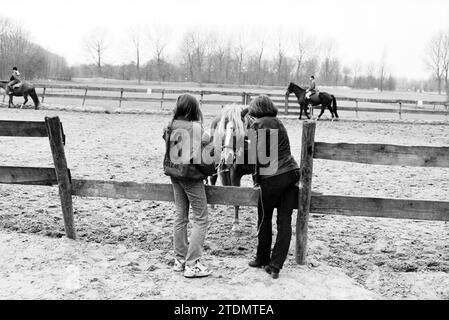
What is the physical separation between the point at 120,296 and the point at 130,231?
1792 millimetres

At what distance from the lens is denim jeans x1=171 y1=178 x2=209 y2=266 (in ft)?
13.0

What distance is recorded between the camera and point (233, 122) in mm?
5277

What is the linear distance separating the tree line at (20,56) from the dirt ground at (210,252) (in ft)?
158

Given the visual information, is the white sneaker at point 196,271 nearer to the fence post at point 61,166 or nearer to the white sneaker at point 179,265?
the white sneaker at point 179,265

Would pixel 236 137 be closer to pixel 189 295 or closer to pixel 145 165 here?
pixel 189 295

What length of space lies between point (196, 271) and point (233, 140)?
1838mm

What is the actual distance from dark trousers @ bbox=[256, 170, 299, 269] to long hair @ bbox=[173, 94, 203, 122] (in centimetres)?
89

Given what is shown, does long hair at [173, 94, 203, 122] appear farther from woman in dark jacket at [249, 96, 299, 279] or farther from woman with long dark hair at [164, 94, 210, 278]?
woman in dark jacket at [249, 96, 299, 279]

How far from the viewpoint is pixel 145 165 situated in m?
9.34

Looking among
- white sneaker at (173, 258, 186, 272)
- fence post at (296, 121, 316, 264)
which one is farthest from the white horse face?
white sneaker at (173, 258, 186, 272)

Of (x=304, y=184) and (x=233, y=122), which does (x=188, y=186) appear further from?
(x=233, y=122)

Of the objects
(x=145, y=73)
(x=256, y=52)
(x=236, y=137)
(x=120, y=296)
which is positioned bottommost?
(x=120, y=296)

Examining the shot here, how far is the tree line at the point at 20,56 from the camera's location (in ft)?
164

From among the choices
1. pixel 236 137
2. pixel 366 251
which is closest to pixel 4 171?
pixel 236 137
